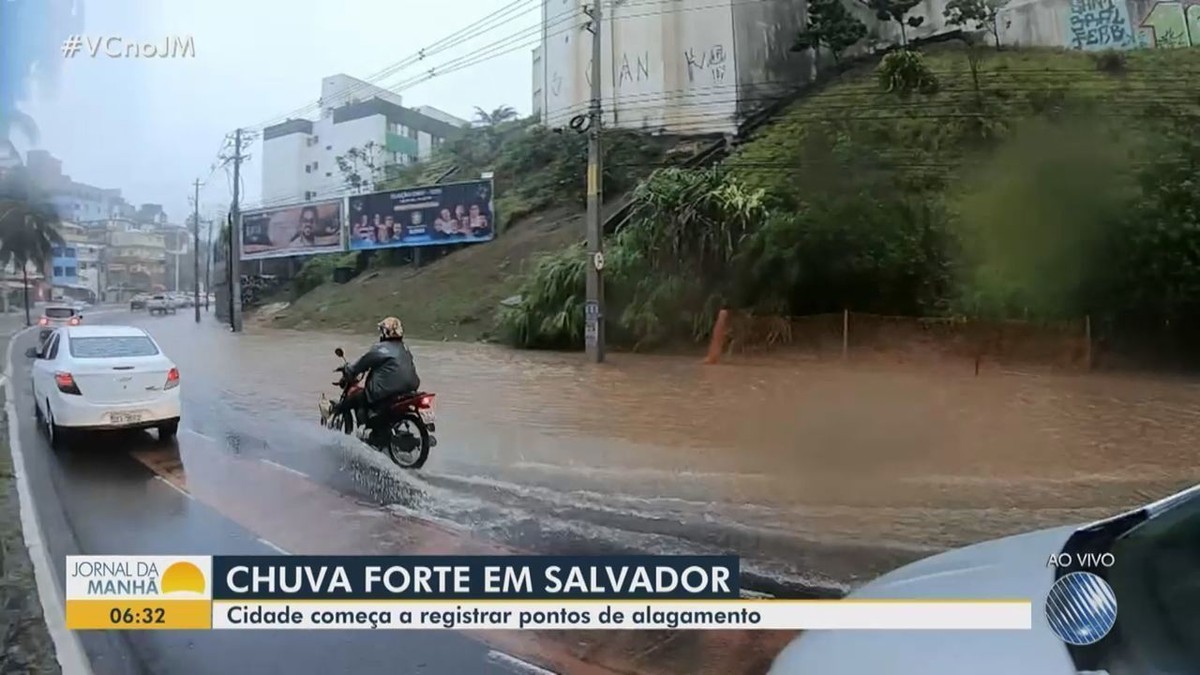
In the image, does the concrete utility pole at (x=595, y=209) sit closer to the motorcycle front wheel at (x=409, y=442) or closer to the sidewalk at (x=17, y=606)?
the motorcycle front wheel at (x=409, y=442)

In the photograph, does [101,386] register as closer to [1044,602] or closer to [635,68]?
[635,68]

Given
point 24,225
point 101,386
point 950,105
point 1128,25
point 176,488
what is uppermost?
point 1128,25

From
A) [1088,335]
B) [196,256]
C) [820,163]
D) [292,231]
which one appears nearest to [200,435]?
[196,256]

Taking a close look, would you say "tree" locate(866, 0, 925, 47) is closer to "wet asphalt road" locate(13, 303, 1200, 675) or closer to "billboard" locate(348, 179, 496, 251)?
"wet asphalt road" locate(13, 303, 1200, 675)

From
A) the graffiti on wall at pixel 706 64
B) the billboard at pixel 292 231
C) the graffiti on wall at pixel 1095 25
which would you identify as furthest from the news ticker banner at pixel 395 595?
the graffiti on wall at pixel 1095 25

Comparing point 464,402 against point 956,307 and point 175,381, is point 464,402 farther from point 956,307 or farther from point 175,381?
point 956,307

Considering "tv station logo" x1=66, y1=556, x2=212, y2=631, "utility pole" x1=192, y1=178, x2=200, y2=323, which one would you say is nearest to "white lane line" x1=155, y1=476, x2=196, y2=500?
"tv station logo" x1=66, y1=556, x2=212, y2=631
